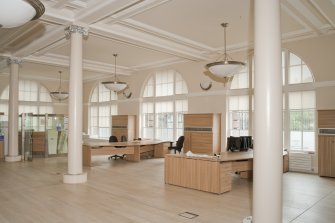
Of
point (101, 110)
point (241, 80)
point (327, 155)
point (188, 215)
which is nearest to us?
point (188, 215)

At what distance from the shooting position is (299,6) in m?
6.40

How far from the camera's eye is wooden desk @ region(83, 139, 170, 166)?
983 centimetres

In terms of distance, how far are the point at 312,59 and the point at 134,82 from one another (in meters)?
8.42

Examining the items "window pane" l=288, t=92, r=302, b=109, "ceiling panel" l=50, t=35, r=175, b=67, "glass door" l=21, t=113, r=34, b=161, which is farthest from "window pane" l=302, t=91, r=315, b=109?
Answer: "glass door" l=21, t=113, r=34, b=161

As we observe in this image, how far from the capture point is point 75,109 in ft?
23.4

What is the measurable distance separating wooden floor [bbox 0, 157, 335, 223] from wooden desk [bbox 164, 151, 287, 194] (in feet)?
0.64

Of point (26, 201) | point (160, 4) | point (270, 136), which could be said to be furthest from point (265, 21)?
point (26, 201)

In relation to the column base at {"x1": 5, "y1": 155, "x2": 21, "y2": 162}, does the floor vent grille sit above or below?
below

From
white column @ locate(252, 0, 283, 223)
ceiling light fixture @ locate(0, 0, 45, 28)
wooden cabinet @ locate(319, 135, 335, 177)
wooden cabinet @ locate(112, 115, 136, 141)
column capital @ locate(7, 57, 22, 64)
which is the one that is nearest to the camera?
ceiling light fixture @ locate(0, 0, 45, 28)

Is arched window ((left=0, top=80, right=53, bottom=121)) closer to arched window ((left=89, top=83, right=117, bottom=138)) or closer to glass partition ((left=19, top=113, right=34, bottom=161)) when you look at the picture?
arched window ((left=89, top=83, right=117, bottom=138))

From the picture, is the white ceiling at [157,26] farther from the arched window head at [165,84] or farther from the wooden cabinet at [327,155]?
the wooden cabinet at [327,155]

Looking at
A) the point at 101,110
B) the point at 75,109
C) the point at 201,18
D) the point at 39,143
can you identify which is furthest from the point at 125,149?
the point at 101,110

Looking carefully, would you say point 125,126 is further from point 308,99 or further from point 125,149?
point 308,99

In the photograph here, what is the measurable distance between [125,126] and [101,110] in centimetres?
331
